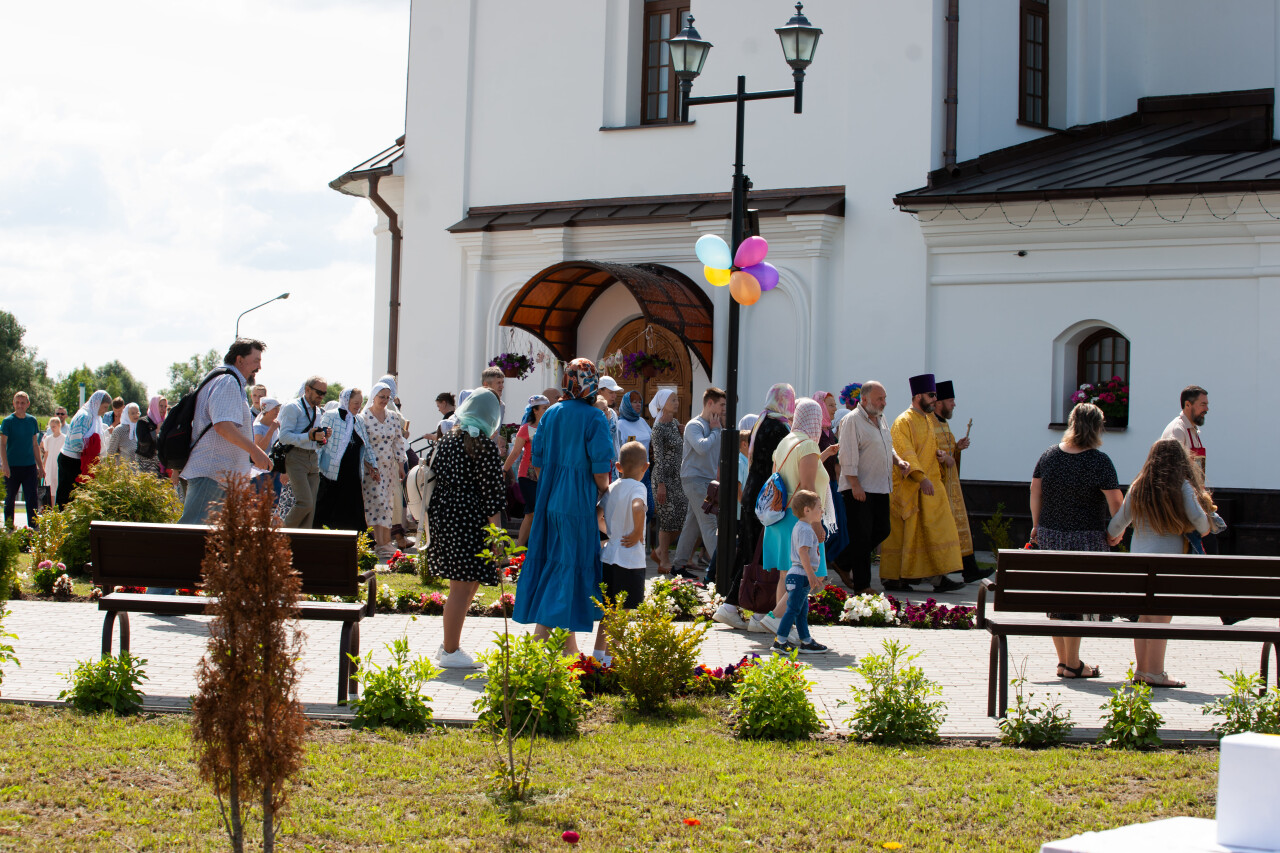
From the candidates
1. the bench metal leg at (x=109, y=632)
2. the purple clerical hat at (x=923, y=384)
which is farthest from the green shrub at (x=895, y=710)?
the purple clerical hat at (x=923, y=384)

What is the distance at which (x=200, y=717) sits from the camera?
4027 mm

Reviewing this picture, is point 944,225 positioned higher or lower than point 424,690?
higher

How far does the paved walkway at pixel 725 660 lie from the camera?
700 centimetres

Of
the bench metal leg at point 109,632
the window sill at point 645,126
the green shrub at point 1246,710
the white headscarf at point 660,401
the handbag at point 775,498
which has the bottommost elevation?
the green shrub at point 1246,710

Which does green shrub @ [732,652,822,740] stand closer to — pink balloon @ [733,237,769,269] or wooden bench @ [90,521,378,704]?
wooden bench @ [90,521,378,704]

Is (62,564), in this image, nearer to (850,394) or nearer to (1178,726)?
(850,394)

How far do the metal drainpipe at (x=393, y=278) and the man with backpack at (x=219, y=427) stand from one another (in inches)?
403

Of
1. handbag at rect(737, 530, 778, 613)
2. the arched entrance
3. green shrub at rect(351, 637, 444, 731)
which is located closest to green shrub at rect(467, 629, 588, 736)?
green shrub at rect(351, 637, 444, 731)

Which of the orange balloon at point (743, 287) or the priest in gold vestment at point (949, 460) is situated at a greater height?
the orange balloon at point (743, 287)

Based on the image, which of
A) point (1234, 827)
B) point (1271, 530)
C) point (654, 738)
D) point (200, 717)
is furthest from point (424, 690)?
point (1271, 530)

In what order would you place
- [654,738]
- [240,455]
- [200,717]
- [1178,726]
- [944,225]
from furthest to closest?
[944,225], [240,455], [1178,726], [654,738], [200,717]

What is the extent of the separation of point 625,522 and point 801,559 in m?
1.22

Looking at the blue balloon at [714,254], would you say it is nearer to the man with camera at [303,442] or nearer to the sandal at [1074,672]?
the man with camera at [303,442]

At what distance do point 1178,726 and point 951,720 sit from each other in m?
1.17
